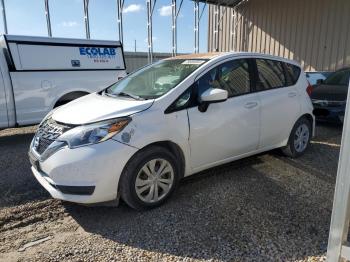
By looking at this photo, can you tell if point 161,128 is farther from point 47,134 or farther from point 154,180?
point 47,134

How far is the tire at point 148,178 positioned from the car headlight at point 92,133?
33cm

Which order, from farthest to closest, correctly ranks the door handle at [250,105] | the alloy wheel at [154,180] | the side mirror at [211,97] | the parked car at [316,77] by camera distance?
the parked car at [316,77]
the door handle at [250,105]
the side mirror at [211,97]
the alloy wheel at [154,180]

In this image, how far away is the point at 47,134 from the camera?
3.26 meters

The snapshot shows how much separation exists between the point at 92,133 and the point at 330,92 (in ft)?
20.5

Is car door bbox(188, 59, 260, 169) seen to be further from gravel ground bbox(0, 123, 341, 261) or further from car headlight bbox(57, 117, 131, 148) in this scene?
car headlight bbox(57, 117, 131, 148)

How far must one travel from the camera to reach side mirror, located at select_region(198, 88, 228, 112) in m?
3.47

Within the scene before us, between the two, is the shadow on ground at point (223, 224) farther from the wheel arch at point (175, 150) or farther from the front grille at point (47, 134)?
the front grille at point (47, 134)

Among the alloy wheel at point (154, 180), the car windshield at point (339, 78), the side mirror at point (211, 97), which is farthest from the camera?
the car windshield at point (339, 78)

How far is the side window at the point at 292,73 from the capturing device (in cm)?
481

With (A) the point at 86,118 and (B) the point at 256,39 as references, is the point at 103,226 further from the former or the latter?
(B) the point at 256,39

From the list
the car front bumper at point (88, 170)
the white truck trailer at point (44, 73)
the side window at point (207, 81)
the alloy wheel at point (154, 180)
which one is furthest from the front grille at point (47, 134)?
the white truck trailer at point (44, 73)

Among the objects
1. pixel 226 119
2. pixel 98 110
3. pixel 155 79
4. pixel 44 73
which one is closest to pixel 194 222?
pixel 226 119

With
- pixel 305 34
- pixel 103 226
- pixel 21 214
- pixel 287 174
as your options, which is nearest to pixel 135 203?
pixel 103 226

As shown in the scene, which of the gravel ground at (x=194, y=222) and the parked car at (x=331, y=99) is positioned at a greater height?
the parked car at (x=331, y=99)
